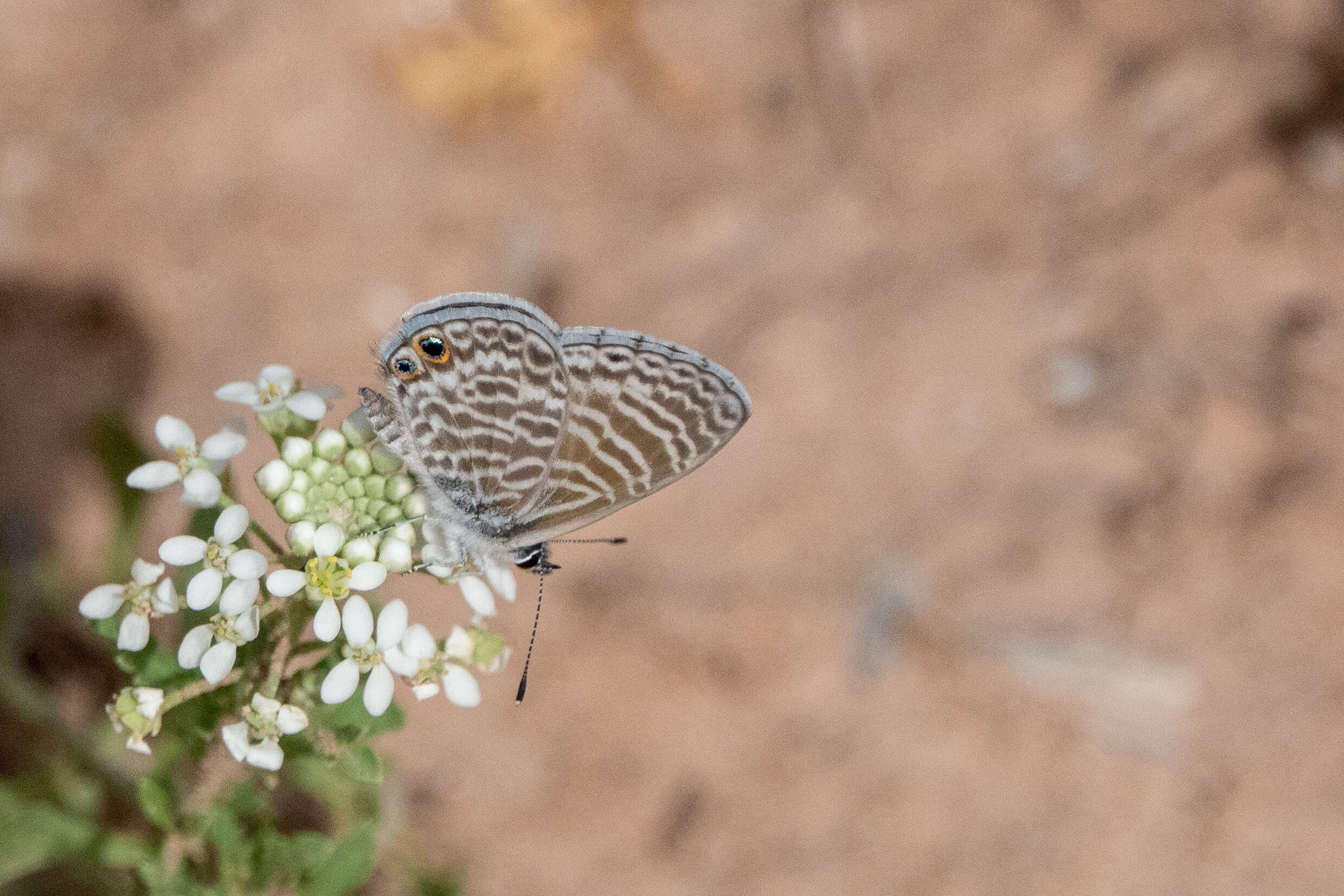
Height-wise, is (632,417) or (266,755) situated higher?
(632,417)

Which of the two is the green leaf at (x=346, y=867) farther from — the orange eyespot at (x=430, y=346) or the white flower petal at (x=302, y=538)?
the orange eyespot at (x=430, y=346)

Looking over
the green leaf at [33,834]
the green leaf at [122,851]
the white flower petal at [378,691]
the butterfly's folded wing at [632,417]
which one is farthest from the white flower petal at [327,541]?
the green leaf at [33,834]

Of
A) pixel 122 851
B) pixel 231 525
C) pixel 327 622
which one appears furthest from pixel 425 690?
pixel 122 851

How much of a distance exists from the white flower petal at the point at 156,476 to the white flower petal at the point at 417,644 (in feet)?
2.60

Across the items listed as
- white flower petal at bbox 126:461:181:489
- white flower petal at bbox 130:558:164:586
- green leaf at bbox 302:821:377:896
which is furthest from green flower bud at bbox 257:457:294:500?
green leaf at bbox 302:821:377:896

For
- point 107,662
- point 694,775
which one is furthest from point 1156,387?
point 107,662

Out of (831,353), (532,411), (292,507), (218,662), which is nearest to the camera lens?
(218,662)

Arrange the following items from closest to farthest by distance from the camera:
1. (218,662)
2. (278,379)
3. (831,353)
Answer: (218,662) → (278,379) → (831,353)

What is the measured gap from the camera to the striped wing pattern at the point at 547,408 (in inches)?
117

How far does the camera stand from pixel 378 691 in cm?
264

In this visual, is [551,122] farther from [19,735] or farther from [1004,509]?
[19,735]

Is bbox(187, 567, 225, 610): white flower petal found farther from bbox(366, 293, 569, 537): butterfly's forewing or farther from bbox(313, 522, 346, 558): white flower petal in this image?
bbox(366, 293, 569, 537): butterfly's forewing

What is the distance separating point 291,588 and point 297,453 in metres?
0.44

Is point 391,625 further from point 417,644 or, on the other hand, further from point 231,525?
point 231,525
